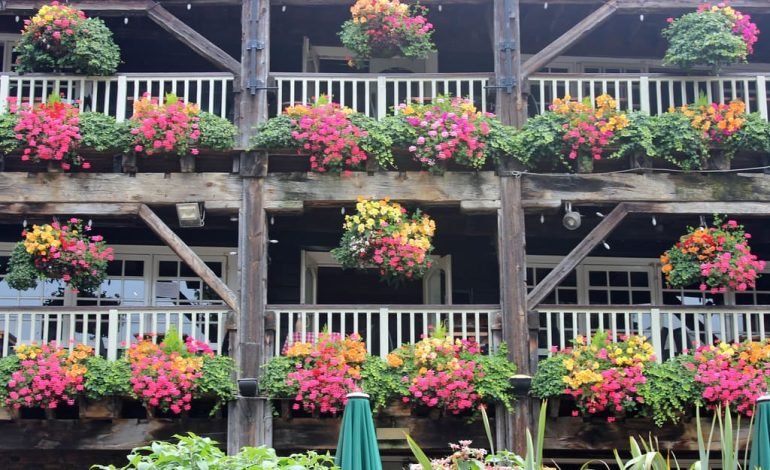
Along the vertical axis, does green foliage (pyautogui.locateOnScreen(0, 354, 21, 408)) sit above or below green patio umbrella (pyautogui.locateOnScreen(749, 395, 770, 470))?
above

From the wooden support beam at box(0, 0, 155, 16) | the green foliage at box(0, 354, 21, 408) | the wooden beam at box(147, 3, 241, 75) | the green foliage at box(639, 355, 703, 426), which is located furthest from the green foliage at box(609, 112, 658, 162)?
the green foliage at box(0, 354, 21, 408)

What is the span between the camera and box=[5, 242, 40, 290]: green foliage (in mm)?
13602

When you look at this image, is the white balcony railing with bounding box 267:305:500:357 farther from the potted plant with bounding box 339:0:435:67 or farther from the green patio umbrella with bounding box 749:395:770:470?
the green patio umbrella with bounding box 749:395:770:470

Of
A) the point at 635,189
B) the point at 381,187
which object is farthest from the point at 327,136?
the point at 635,189

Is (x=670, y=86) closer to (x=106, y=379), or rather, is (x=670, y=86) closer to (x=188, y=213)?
(x=188, y=213)


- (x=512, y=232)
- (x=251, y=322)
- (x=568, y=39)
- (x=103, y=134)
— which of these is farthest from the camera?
(x=568, y=39)

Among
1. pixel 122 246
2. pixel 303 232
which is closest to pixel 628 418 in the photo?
pixel 303 232

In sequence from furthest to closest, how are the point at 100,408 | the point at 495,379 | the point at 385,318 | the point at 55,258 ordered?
the point at 385,318
the point at 55,258
the point at 100,408
the point at 495,379

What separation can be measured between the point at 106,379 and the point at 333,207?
128 inches

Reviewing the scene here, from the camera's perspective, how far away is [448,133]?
1375 centimetres

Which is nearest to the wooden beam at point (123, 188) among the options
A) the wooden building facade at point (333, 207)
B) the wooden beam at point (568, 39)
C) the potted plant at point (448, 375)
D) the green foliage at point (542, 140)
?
the wooden building facade at point (333, 207)

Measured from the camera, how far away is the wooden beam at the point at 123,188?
14031 mm

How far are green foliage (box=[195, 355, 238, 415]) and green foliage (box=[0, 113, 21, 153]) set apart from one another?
10.8 ft

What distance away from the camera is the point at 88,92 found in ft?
49.7
